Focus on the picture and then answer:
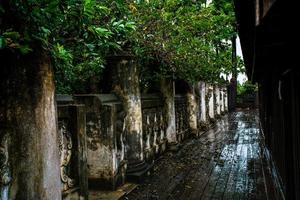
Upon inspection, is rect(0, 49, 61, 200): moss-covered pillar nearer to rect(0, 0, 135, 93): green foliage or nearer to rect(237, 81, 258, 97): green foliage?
rect(0, 0, 135, 93): green foliage

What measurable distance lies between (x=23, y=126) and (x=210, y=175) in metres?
5.88

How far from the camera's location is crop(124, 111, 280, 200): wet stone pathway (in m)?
7.08

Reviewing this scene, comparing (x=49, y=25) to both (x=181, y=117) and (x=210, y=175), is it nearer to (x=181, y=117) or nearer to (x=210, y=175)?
(x=210, y=175)

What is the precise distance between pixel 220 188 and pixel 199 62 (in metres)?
5.37

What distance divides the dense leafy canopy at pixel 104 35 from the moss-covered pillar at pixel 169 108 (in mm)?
477

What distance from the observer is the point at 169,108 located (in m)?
12.7

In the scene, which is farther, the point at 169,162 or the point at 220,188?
the point at 169,162

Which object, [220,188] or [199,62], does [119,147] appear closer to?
[220,188]

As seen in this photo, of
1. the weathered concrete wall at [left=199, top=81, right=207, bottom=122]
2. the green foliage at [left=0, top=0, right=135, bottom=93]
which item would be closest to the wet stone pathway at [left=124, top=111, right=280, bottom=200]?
the green foliage at [left=0, top=0, right=135, bottom=93]

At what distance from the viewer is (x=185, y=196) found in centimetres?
698

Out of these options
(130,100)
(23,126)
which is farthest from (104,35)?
(130,100)

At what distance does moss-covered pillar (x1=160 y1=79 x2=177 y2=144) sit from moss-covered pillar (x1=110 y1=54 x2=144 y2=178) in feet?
13.1

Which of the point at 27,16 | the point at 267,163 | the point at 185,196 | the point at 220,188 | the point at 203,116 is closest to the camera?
the point at 27,16

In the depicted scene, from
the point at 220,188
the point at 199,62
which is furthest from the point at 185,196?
the point at 199,62
